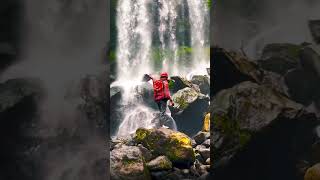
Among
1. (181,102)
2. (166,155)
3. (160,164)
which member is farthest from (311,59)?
(181,102)

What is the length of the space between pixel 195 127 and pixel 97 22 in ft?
31.7

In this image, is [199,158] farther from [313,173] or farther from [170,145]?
[313,173]

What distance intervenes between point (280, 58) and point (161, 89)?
3.96 meters

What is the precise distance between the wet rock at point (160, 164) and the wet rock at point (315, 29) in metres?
3.77

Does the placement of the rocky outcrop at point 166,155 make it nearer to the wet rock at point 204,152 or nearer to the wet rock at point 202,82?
the wet rock at point 204,152

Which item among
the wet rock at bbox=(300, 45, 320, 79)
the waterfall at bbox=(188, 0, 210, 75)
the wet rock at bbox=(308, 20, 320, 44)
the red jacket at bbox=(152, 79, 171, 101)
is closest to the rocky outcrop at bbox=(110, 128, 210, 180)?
the red jacket at bbox=(152, 79, 171, 101)

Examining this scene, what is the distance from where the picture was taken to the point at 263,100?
12.8ft

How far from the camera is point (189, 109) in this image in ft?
43.0

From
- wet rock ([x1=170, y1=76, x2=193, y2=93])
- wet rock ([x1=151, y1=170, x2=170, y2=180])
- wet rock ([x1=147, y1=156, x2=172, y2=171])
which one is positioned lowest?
wet rock ([x1=151, y1=170, x2=170, y2=180])

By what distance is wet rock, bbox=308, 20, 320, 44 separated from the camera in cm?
381

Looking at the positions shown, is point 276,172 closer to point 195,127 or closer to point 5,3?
point 5,3

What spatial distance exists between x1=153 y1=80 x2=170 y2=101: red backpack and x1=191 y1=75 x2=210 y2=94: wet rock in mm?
6083

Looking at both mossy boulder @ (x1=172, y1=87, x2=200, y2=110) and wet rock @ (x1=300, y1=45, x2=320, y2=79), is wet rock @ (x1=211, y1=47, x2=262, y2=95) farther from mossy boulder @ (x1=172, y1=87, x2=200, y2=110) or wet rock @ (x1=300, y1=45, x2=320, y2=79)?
mossy boulder @ (x1=172, y1=87, x2=200, y2=110)

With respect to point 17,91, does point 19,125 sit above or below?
below
